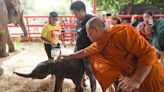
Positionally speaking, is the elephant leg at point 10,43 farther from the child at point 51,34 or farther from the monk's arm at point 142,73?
the monk's arm at point 142,73

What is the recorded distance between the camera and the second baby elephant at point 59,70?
4035 millimetres

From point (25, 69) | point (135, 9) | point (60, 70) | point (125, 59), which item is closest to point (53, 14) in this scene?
point (60, 70)

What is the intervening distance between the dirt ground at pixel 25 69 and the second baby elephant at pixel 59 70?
31.3 inches

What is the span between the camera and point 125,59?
2.01m

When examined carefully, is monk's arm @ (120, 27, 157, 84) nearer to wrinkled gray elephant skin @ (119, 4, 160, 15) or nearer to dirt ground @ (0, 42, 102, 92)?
dirt ground @ (0, 42, 102, 92)

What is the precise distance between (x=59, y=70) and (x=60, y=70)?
2cm

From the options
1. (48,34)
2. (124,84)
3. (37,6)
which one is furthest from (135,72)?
(37,6)

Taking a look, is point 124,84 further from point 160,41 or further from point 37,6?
point 37,6

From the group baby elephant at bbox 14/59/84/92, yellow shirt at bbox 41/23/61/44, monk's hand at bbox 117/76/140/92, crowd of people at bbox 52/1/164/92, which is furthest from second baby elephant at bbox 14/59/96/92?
monk's hand at bbox 117/76/140/92

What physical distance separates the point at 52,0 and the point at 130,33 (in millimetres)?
14957

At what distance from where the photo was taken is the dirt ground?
17.0 feet

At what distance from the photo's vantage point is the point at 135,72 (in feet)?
6.40

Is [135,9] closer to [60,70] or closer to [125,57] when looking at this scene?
[60,70]

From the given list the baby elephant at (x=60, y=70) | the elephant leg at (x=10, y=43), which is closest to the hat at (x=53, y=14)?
the baby elephant at (x=60, y=70)
